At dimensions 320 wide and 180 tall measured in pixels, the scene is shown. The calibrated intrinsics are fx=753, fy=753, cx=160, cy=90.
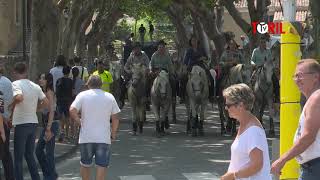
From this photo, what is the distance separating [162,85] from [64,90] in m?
3.28

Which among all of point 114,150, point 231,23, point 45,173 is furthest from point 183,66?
point 231,23

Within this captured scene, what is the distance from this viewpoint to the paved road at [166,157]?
1359 cm

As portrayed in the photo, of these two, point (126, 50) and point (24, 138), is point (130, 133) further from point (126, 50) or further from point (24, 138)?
point (126, 50)

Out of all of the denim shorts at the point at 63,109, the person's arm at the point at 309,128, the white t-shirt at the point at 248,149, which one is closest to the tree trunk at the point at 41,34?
the denim shorts at the point at 63,109

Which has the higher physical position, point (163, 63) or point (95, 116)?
point (163, 63)

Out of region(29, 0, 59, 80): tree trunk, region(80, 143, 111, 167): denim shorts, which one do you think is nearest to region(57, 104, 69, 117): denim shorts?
region(29, 0, 59, 80): tree trunk

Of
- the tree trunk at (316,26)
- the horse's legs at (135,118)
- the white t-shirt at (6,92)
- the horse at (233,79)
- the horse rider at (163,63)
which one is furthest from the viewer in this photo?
the horse rider at (163,63)

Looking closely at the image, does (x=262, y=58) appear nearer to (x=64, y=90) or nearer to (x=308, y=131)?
(x=64, y=90)

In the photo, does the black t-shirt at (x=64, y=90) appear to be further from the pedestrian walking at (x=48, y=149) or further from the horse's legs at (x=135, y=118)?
the pedestrian walking at (x=48, y=149)

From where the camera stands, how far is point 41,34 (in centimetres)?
2289

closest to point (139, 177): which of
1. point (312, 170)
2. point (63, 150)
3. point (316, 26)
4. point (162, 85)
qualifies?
point (63, 150)

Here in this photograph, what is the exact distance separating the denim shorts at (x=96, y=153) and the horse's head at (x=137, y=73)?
9696 millimetres

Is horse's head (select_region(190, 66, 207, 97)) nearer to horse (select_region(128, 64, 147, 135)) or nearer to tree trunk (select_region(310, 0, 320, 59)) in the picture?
horse (select_region(128, 64, 147, 135))

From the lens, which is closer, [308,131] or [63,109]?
[308,131]
